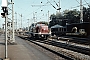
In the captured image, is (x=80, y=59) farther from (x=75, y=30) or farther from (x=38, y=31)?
(x=75, y=30)

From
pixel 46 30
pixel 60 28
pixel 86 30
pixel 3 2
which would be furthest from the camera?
pixel 60 28

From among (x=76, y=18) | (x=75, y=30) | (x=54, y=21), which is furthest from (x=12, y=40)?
(x=54, y=21)

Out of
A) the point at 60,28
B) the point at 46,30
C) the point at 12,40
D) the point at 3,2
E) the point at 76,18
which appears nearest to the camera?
the point at 3,2

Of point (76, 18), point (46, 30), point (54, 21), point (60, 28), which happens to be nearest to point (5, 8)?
point (46, 30)

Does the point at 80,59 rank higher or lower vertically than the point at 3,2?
lower

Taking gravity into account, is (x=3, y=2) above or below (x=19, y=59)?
above

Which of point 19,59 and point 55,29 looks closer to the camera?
point 19,59

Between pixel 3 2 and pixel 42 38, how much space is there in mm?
29331

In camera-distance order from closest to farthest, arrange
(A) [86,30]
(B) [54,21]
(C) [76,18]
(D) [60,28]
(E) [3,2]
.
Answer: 1. (E) [3,2]
2. (A) [86,30]
3. (D) [60,28]
4. (C) [76,18]
5. (B) [54,21]

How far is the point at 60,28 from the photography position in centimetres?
8444

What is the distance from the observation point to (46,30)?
4038cm

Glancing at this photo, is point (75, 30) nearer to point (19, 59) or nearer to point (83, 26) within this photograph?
point (83, 26)

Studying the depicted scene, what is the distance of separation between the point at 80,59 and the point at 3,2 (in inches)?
232

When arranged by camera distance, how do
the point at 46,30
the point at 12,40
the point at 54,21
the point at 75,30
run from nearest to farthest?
1. the point at 12,40
2. the point at 46,30
3. the point at 75,30
4. the point at 54,21
